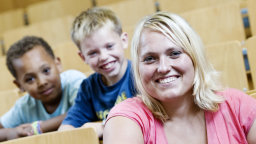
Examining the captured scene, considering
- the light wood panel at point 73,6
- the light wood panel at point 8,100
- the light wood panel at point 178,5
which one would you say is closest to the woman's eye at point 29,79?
the light wood panel at point 8,100

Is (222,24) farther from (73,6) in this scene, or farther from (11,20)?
(11,20)

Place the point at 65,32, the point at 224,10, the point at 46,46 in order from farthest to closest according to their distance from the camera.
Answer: the point at 65,32 < the point at 224,10 < the point at 46,46

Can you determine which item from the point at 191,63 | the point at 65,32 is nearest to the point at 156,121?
the point at 191,63

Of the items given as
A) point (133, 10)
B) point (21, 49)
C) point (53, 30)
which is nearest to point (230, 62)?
point (21, 49)

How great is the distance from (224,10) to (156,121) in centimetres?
112

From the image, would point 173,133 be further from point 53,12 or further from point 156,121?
point 53,12

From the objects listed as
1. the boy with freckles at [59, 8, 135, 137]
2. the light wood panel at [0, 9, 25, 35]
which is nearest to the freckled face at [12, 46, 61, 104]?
the boy with freckles at [59, 8, 135, 137]

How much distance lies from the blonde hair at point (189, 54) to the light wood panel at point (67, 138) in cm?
17

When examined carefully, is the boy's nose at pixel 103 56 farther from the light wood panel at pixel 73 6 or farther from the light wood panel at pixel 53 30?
the light wood panel at pixel 73 6

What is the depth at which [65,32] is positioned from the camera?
260 cm

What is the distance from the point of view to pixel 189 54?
3.06ft

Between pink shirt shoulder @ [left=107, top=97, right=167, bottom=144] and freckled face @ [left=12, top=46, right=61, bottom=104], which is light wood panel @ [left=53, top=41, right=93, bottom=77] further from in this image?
pink shirt shoulder @ [left=107, top=97, right=167, bottom=144]

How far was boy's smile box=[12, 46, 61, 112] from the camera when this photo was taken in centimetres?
155

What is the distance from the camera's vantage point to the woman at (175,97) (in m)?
0.91
